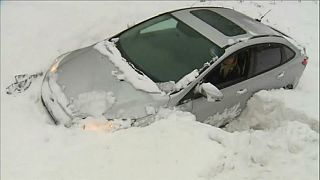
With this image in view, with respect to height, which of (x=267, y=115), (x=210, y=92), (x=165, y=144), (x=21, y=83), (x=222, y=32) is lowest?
(x=267, y=115)

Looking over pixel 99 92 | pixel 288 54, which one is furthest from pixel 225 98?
pixel 99 92

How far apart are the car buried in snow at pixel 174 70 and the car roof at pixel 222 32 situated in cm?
A: 1

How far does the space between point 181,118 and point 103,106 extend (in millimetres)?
966

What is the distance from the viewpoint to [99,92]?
5465 millimetres

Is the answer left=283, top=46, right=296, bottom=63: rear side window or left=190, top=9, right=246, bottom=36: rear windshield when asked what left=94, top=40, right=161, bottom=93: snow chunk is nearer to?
left=190, top=9, right=246, bottom=36: rear windshield

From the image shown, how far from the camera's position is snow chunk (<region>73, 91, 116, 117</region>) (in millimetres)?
5266

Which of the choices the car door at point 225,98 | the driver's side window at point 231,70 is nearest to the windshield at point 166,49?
the driver's side window at point 231,70

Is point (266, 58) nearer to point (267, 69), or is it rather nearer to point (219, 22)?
point (267, 69)

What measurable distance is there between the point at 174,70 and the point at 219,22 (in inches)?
48.5

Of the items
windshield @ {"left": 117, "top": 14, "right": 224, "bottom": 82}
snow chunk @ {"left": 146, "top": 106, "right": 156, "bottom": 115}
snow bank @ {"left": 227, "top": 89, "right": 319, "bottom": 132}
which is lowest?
snow bank @ {"left": 227, "top": 89, "right": 319, "bottom": 132}

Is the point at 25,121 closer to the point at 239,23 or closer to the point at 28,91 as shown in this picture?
the point at 28,91

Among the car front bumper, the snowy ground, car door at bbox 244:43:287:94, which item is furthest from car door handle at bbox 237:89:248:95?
the car front bumper

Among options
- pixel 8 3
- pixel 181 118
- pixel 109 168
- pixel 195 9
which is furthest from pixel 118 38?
pixel 8 3

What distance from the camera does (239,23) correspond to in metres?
6.55
